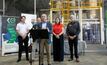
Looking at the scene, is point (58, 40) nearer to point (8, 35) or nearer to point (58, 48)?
point (58, 48)

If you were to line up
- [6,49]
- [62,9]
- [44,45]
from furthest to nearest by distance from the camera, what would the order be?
[62,9] → [6,49] → [44,45]

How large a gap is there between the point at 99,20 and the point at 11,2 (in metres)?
6.72

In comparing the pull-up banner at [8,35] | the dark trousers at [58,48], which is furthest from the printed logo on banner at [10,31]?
the dark trousers at [58,48]

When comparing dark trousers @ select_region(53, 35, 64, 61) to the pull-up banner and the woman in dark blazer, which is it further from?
the pull-up banner

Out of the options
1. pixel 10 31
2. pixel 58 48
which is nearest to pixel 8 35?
pixel 10 31

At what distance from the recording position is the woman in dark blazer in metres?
13.3

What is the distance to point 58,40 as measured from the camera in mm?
13477

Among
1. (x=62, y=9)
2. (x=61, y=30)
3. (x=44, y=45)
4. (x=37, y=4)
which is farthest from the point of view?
(x=37, y=4)

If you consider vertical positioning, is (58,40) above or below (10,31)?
below

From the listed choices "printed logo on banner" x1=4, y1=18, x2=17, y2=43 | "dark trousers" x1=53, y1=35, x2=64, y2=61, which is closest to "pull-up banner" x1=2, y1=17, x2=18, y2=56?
"printed logo on banner" x1=4, y1=18, x2=17, y2=43

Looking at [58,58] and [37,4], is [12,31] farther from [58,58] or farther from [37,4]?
[37,4]

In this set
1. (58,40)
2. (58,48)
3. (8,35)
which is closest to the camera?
(58,40)

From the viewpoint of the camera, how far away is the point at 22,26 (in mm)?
13492

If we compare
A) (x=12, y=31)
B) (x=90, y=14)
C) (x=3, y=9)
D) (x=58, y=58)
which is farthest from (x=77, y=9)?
(x=58, y=58)
